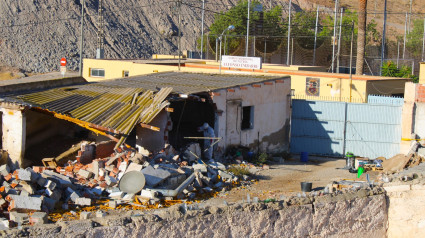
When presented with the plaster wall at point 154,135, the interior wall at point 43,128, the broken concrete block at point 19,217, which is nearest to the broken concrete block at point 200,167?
the plaster wall at point 154,135

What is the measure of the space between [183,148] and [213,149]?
1243mm

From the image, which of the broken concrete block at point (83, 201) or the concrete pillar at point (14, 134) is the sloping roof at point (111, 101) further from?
the broken concrete block at point (83, 201)

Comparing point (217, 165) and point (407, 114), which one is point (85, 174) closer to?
point (217, 165)

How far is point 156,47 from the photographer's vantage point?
223 feet

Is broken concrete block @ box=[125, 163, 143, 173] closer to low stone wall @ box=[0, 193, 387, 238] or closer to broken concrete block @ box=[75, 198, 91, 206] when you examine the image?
broken concrete block @ box=[75, 198, 91, 206]

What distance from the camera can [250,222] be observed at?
9875 mm

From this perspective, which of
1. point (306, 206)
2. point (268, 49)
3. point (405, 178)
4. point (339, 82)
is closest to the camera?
point (306, 206)

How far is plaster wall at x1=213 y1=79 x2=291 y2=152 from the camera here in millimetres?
19062

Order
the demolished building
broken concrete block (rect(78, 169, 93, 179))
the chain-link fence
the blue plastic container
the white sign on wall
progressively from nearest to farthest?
broken concrete block (rect(78, 169, 93, 179)) → the demolished building → the blue plastic container → the white sign on wall → the chain-link fence

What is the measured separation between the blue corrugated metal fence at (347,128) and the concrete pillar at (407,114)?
30 cm

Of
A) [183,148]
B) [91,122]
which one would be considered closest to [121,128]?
[91,122]

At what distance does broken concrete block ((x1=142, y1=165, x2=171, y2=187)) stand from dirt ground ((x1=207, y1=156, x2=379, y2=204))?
1.24 metres

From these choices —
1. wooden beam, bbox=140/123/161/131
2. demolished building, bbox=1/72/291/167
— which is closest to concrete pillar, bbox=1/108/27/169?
demolished building, bbox=1/72/291/167

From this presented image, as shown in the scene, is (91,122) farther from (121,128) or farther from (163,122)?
(163,122)
